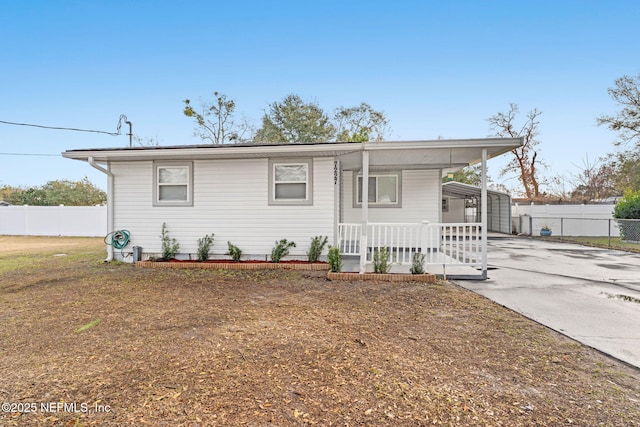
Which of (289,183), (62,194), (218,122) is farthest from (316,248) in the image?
(62,194)

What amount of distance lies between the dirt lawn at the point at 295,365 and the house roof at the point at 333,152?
111 inches

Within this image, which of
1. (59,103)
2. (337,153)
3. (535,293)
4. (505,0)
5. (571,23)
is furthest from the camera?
(59,103)

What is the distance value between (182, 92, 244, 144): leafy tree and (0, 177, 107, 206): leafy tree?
11.5 metres

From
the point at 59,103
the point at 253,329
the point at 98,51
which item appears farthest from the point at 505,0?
the point at 59,103

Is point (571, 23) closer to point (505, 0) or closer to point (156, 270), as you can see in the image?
point (505, 0)

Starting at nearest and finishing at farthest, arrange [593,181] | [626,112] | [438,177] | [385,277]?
[385,277]
[438,177]
[626,112]
[593,181]

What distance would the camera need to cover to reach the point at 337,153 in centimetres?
682

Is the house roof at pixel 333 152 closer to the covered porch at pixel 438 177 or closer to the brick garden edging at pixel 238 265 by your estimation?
the covered porch at pixel 438 177

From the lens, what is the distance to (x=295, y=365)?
2.59 meters

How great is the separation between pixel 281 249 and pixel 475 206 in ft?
58.2

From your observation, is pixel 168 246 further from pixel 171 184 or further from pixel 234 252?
pixel 234 252

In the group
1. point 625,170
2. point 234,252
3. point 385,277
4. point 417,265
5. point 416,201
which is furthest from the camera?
point 625,170

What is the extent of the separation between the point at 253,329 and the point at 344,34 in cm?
1339

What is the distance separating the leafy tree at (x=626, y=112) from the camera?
17.8 meters
